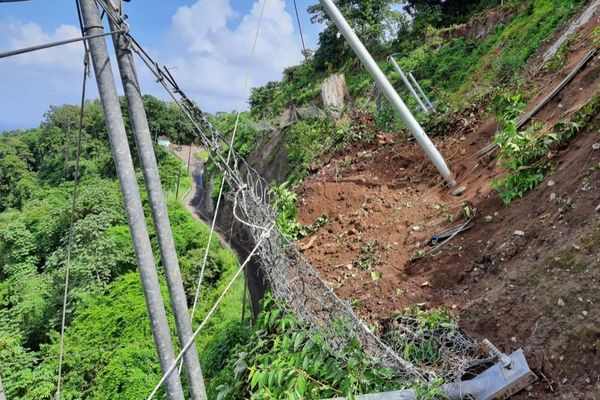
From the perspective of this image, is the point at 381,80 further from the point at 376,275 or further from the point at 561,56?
the point at 561,56

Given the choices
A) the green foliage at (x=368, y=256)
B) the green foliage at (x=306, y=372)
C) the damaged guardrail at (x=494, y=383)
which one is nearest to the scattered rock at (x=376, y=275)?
the green foliage at (x=368, y=256)

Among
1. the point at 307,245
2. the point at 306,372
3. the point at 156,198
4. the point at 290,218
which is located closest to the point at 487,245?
the point at 306,372

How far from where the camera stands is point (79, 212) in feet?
79.8

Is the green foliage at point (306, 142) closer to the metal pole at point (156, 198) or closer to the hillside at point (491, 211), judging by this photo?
the hillside at point (491, 211)

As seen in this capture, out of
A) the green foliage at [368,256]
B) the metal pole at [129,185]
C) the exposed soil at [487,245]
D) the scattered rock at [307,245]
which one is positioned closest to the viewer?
the metal pole at [129,185]

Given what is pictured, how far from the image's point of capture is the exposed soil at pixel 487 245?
94.0 inches

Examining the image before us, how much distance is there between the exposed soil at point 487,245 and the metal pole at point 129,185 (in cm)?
183

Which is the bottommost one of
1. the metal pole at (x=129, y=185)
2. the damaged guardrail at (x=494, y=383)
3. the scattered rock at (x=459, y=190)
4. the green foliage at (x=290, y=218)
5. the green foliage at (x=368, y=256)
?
the damaged guardrail at (x=494, y=383)

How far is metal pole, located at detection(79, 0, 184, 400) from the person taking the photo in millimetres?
2102

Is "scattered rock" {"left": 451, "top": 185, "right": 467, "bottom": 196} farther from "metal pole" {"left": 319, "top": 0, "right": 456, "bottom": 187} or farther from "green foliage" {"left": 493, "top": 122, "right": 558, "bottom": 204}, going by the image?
"green foliage" {"left": 493, "top": 122, "right": 558, "bottom": 204}

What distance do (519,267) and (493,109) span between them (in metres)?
3.98

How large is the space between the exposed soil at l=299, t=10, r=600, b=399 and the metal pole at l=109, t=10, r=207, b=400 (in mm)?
1641

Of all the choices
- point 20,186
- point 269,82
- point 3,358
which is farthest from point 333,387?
point 20,186

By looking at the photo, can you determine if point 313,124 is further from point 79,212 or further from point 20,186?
point 20,186
